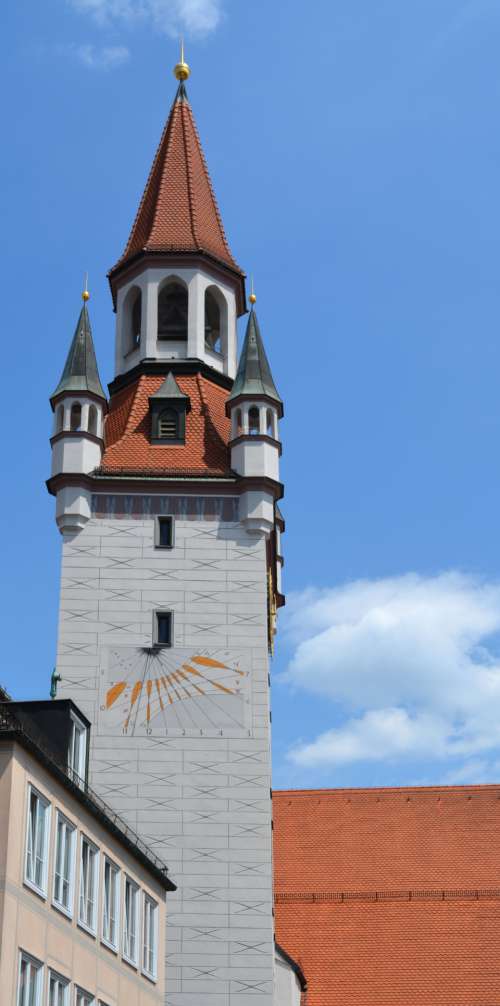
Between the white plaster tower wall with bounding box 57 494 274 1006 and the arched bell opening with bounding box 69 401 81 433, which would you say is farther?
the arched bell opening with bounding box 69 401 81 433

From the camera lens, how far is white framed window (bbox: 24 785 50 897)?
21.0m

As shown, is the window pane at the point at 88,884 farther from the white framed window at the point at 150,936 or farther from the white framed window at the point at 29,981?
the white framed window at the point at 150,936

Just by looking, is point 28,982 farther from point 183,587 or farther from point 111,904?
point 183,587

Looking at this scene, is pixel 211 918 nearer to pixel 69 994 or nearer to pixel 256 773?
pixel 256 773

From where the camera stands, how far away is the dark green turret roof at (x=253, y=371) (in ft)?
130

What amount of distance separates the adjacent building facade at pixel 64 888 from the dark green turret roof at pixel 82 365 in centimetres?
1253

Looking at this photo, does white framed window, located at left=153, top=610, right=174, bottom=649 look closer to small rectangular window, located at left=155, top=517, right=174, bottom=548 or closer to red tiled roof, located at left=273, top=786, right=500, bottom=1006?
small rectangular window, located at left=155, top=517, right=174, bottom=548

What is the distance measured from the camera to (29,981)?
20562 mm

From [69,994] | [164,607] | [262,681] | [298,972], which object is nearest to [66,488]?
[164,607]

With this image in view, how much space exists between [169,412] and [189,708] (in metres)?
8.35

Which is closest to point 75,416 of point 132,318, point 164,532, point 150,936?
point 164,532

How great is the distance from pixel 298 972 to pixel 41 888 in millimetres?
16443

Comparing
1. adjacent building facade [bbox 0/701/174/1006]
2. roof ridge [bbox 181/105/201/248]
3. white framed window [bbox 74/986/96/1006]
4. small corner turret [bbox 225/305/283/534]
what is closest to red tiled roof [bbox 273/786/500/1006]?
small corner turret [bbox 225/305/283/534]

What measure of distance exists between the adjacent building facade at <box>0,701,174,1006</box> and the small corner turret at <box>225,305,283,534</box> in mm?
10516
